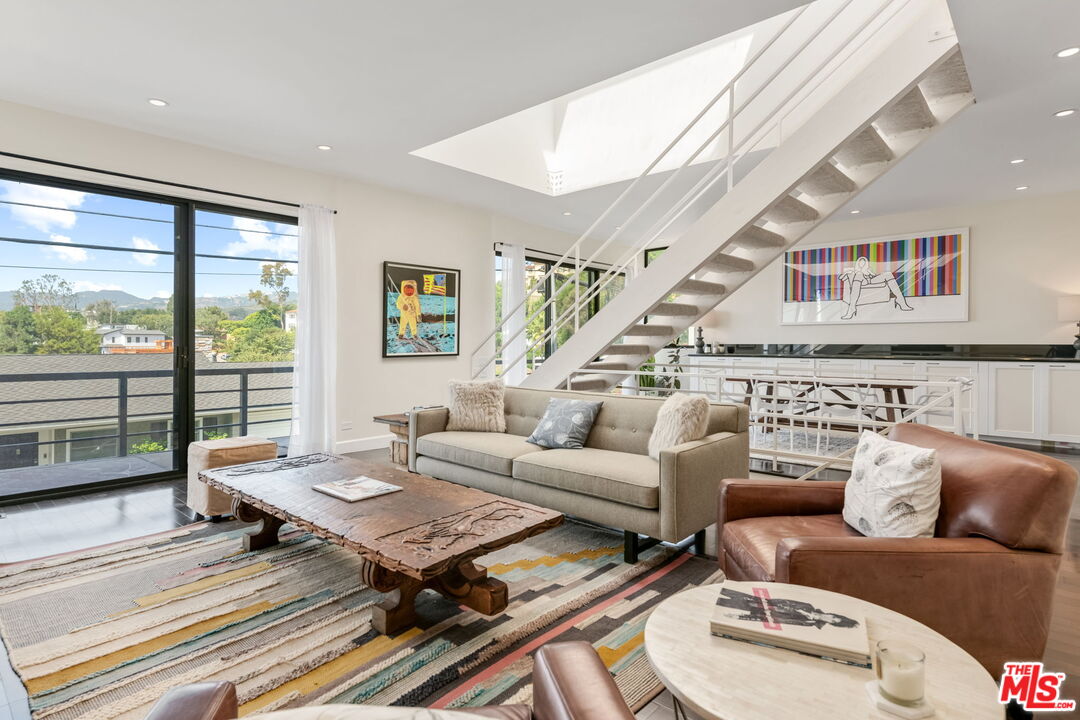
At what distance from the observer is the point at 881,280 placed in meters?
6.64

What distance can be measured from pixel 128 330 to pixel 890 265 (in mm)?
7576

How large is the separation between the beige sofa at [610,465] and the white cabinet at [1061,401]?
433cm

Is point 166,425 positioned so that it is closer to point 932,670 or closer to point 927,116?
point 932,670

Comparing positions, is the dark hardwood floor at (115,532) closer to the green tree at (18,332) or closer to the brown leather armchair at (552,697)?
the brown leather armchair at (552,697)

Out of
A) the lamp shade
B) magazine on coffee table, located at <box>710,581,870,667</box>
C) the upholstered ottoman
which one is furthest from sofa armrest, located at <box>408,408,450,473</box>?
the lamp shade

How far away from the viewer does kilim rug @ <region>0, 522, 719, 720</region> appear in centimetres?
177

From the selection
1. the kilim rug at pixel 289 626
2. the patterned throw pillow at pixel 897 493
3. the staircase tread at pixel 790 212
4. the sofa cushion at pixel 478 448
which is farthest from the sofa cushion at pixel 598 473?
the staircase tread at pixel 790 212

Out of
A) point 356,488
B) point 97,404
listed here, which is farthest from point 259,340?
point 356,488

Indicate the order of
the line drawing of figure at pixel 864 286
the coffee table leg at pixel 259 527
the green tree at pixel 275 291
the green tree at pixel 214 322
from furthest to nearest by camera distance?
the line drawing of figure at pixel 864 286 < the green tree at pixel 275 291 < the green tree at pixel 214 322 < the coffee table leg at pixel 259 527

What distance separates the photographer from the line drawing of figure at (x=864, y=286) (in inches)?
258

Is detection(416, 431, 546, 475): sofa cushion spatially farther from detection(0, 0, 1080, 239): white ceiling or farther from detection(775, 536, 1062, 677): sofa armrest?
detection(0, 0, 1080, 239): white ceiling

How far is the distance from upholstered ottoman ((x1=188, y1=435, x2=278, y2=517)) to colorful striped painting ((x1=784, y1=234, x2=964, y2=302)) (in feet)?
20.9

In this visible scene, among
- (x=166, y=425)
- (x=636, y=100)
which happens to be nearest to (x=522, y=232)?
(x=636, y=100)

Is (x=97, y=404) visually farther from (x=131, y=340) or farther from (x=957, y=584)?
(x=957, y=584)
